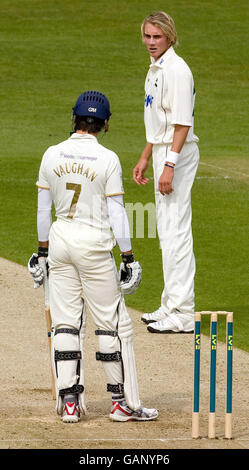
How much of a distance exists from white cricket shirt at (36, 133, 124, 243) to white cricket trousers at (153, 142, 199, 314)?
2580mm

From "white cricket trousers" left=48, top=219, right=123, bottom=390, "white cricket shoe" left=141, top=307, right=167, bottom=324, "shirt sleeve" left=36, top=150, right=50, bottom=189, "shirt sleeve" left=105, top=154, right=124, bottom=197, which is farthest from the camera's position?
"white cricket shoe" left=141, top=307, right=167, bottom=324

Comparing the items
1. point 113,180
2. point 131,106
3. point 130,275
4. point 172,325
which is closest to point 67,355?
point 130,275

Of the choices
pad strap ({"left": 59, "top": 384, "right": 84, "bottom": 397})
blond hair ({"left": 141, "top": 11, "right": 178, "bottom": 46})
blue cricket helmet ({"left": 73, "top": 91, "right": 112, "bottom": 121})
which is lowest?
pad strap ({"left": 59, "top": 384, "right": 84, "bottom": 397})

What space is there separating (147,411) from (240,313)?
3400mm

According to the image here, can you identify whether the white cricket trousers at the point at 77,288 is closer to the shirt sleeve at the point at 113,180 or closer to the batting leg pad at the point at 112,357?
the batting leg pad at the point at 112,357

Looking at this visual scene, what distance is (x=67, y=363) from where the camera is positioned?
7898mm

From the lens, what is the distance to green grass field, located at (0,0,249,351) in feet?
44.3

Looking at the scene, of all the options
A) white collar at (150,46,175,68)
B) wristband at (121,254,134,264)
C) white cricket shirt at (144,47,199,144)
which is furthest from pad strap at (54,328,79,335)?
white collar at (150,46,175,68)

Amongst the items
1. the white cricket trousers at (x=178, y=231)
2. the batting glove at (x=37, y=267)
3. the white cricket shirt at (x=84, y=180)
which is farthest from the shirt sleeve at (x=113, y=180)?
the white cricket trousers at (x=178, y=231)

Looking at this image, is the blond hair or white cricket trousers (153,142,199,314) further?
white cricket trousers (153,142,199,314)

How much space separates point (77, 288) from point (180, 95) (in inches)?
112

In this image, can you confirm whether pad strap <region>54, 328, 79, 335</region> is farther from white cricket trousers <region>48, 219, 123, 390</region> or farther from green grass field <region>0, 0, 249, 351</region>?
green grass field <region>0, 0, 249, 351</region>

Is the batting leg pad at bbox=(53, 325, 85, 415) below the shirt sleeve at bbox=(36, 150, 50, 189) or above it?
below

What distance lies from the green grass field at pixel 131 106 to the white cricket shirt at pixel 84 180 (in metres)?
2.74
